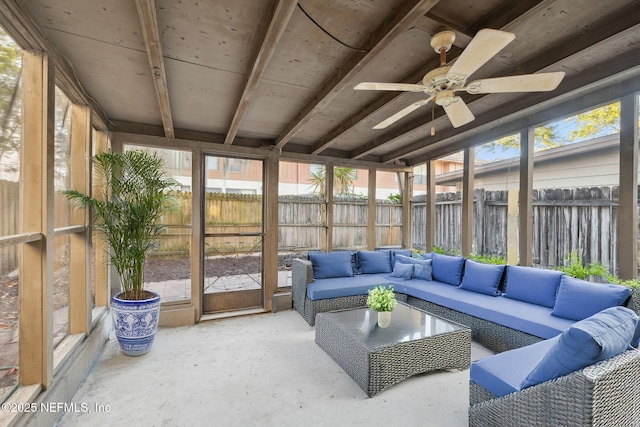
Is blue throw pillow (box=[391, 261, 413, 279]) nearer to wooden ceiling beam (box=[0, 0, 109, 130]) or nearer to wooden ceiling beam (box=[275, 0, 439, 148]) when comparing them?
wooden ceiling beam (box=[275, 0, 439, 148])

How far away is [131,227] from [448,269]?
3.96 m

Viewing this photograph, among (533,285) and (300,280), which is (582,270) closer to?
(533,285)

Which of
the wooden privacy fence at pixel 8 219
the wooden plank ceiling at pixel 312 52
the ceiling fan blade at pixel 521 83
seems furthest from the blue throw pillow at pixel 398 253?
the wooden privacy fence at pixel 8 219

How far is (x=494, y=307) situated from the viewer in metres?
3.00

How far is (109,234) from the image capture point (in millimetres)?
2990

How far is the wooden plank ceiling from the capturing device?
1.71 m

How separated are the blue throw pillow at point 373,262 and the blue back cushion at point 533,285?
5.74ft

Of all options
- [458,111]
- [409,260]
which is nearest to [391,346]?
[458,111]

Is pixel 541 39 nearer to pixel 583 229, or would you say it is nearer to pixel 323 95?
pixel 323 95

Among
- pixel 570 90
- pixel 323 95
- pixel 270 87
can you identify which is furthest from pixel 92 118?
pixel 570 90

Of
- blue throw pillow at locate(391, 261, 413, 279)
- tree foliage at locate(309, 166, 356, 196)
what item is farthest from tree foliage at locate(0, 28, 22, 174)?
blue throw pillow at locate(391, 261, 413, 279)

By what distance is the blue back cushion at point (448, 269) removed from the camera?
13.0ft

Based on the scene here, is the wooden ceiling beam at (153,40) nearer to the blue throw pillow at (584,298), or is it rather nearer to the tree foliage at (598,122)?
the blue throw pillow at (584,298)

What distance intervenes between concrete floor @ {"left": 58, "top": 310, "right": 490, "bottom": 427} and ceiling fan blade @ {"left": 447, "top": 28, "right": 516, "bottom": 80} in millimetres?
2293
